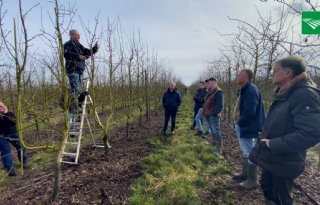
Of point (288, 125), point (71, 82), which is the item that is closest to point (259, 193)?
point (288, 125)

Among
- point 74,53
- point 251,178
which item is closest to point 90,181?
point 74,53

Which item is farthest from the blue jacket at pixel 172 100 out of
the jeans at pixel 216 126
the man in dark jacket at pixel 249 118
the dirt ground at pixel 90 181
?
the man in dark jacket at pixel 249 118

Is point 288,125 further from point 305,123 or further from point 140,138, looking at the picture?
point 140,138

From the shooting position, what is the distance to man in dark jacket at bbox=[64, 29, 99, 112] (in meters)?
4.90

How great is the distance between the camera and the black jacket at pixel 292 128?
7.61ft

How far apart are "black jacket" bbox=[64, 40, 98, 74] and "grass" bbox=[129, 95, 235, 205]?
7.93ft

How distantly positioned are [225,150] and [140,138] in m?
2.63

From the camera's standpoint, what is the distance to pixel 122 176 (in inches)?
183

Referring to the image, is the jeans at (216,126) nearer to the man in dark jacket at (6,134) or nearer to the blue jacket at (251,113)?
the blue jacket at (251,113)

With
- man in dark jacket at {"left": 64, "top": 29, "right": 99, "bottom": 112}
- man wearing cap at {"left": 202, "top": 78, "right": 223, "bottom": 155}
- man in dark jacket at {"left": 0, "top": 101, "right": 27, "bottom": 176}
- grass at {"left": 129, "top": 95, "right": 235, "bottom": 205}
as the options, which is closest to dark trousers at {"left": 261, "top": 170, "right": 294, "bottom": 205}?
grass at {"left": 129, "top": 95, "right": 235, "bottom": 205}

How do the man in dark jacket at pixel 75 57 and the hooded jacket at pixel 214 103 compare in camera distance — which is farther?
the hooded jacket at pixel 214 103

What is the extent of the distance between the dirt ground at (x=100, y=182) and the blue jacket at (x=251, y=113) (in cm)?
97

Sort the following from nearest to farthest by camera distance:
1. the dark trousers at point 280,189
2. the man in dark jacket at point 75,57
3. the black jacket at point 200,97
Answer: the dark trousers at point 280,189
the man in dark jacket at point 75,57
the black jacket at point 200,97

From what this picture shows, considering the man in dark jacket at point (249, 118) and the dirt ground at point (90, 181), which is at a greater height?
the man in dark jacket at point (249, 118)
